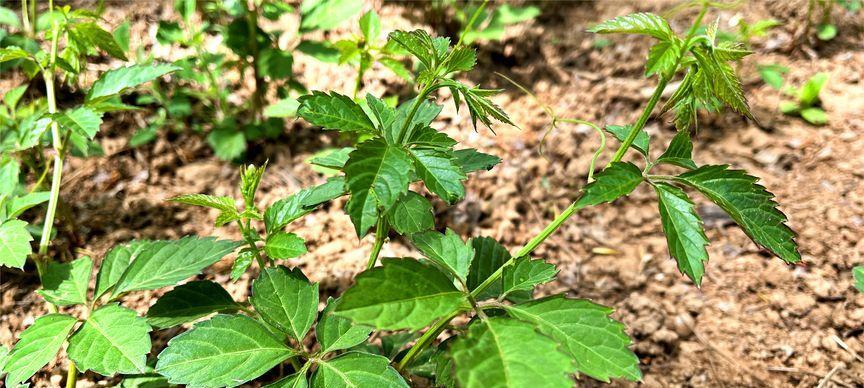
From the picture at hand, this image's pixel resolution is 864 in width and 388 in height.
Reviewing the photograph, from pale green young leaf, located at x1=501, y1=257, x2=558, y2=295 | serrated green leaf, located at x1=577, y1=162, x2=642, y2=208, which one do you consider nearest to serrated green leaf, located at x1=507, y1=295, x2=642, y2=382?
pale green young leaf, located at x1=501, y1=257, x2=558, y2=295

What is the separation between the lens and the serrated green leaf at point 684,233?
1.09 m

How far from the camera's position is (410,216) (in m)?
1.33

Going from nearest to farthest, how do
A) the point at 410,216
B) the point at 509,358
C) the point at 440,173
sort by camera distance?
the point at 509,358
the point at 440,173
the point at 410,216

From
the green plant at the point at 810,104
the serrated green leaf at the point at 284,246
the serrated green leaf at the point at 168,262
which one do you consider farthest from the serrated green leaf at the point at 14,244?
the green plant at the point at 810,104

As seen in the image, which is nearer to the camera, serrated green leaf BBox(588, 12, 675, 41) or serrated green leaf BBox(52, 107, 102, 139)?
serrated green leaf BBox(588, 12, 675, 41)

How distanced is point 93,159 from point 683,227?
254cm

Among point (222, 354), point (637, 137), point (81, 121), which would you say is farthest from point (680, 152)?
point (81, 121)

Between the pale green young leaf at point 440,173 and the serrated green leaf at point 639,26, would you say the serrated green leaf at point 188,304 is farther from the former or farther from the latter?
the serrated green leaf at point 639,26

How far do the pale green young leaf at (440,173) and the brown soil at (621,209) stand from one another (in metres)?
1.07

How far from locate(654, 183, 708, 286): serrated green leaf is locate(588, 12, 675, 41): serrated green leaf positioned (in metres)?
0.31

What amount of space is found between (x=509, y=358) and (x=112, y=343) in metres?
0.99

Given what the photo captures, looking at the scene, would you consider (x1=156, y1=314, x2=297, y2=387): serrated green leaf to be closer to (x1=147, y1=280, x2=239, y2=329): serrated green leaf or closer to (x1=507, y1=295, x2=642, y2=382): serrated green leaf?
(x1=147, y1=280, x2=239, y2=329): serrated green leaf

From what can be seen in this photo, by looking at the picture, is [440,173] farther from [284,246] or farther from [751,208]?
[751,208]

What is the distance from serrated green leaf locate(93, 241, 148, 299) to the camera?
156 cm
